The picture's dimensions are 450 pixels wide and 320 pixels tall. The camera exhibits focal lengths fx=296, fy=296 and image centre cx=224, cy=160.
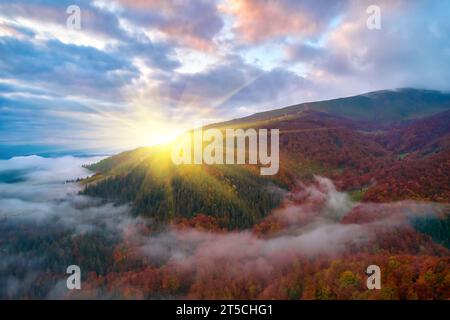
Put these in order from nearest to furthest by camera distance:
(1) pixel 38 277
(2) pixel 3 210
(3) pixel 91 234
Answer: (1) pixel 38 277 < (3) pixel 91 234 < (2) pixel 3 210

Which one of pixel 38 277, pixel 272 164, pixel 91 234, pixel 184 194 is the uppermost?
pixel 272 164

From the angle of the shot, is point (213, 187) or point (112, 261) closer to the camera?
point (112, 261)

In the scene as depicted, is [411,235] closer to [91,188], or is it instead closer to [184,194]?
[184,194]

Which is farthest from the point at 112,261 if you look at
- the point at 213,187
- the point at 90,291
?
the point at 213,187
